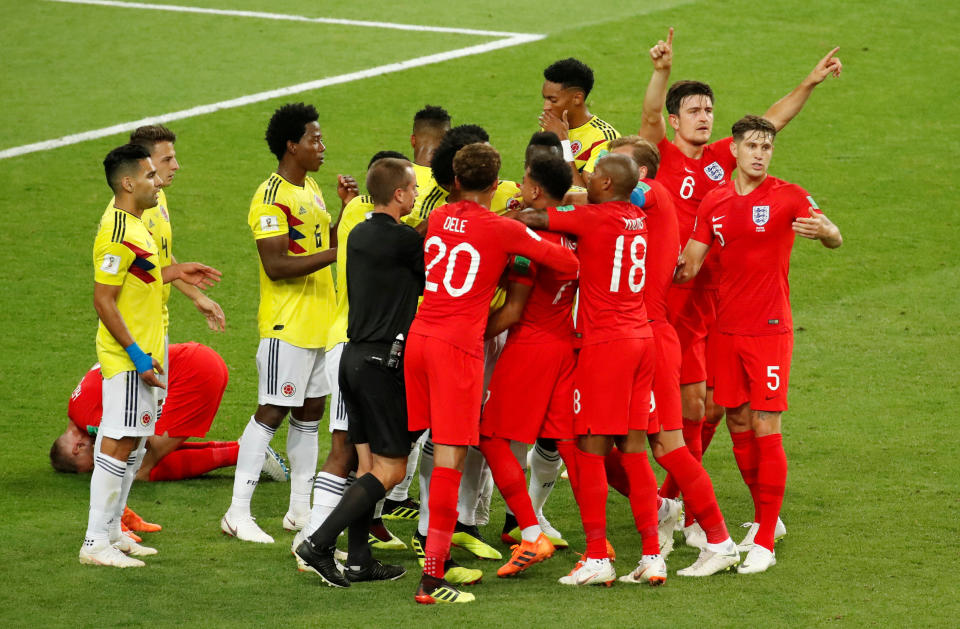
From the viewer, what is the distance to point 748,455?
6691 mm

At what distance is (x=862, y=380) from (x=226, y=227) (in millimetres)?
6700

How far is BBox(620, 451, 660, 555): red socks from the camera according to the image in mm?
6090

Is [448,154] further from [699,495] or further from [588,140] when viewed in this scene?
[699,495]

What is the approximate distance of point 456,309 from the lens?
19.3 ft

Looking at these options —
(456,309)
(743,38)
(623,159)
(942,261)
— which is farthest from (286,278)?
(743,38)

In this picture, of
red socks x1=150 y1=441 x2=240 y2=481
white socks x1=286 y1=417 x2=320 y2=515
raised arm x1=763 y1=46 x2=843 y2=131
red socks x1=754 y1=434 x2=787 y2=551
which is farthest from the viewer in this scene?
red socks x1=150 y1=441 x2=240 y2=481

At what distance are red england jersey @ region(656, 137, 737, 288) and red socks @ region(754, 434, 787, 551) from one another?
1.07 metres

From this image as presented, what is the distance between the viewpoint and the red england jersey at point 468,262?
5.79 meters

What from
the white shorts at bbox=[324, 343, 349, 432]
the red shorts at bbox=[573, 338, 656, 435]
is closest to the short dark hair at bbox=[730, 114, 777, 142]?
the red shorts at bbox=[573, 338, 656, 435]

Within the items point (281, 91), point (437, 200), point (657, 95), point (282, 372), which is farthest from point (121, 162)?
point (281, 91)

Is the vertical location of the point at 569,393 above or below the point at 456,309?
below

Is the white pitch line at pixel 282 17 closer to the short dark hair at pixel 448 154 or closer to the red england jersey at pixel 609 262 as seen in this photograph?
the short dark hair at pixel 448 154

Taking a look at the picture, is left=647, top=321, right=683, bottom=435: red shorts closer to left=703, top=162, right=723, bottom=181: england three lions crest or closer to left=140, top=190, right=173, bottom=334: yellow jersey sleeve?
left=703, top=162, right=723, bottom=181: england three lions crest

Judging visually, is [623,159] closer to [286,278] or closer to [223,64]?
[286,278]
